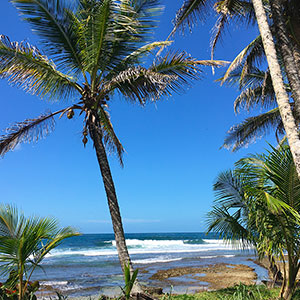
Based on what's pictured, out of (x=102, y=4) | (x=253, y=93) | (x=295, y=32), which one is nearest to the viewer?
(x=102, y=4)

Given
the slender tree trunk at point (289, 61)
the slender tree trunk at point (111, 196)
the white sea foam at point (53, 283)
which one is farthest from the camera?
the white sea foam at point (53, 283)

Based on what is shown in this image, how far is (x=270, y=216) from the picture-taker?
4.77 meters

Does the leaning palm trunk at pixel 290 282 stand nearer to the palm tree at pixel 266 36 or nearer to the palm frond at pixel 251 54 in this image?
the palm tree at pixel 266 36

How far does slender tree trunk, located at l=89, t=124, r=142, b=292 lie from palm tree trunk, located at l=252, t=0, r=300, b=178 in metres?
3.72

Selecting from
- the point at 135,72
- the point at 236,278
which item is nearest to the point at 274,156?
the point at 135,72

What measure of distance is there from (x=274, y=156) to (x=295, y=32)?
12.0 feet

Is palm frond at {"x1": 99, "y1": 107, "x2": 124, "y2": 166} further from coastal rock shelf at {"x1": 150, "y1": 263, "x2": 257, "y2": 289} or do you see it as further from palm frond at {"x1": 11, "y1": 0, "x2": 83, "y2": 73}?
coastal rock shelf at {"x1": 150, "y1": 263, "x2": 257, "y2": 289}

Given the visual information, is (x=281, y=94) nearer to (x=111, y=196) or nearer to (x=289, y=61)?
(x=289, y=61)

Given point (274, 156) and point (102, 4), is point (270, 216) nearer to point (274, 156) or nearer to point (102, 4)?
point (274, 156)

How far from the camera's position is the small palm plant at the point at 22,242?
3.90m

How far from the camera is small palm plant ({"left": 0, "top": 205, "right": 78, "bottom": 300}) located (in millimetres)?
3900

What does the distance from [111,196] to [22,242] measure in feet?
9.30

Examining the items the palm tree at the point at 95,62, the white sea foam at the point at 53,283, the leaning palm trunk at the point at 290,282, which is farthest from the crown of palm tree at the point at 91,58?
the white sea foam at the point at 53,283

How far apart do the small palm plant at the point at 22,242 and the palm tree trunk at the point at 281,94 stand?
150 inches
